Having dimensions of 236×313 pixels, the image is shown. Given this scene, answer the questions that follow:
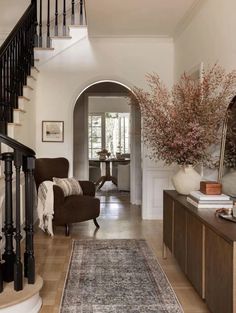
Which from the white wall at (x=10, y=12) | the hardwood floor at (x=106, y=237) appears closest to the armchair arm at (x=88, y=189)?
the hardwood floor at (x=106, y=237)

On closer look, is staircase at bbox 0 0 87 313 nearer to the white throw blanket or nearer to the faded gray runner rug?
the white throw blanket

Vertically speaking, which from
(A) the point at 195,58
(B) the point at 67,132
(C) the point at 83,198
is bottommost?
(C) the point at 83,198

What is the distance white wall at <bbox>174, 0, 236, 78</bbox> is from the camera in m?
3.27

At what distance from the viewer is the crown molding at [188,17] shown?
4.13 m

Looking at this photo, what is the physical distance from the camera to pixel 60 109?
5645 millimetres

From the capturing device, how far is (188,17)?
15.0 feet

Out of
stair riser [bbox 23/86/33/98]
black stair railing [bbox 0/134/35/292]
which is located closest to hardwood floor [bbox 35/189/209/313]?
black stair railing [bbox 0/134/35/292]

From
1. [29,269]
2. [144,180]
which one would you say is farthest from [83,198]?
[29,269]

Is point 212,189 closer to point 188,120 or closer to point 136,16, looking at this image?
point 188,120

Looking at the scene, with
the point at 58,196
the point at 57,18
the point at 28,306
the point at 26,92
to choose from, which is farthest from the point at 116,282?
the point at 57,18

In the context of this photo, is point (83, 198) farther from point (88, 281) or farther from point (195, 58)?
point (195, 58)

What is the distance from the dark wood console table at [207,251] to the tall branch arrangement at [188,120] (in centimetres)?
46

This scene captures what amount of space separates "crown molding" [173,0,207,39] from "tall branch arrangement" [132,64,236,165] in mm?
1390

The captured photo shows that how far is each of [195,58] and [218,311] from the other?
10.9 ft
